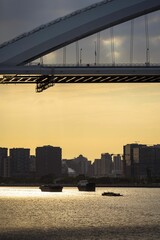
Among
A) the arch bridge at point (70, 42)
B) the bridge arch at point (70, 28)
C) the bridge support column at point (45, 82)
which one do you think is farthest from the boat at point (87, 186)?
the bridge arch at point (70, 28)

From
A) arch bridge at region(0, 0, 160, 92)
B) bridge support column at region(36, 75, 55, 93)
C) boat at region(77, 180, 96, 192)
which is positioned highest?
arch bridge at region(0, 0, 160, 92)

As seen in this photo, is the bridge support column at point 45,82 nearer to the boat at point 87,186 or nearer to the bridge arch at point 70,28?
the bridge arch at point 70,28

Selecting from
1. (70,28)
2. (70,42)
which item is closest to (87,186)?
(70,42)

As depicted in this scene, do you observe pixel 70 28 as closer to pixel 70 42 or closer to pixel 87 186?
pixel 70 42

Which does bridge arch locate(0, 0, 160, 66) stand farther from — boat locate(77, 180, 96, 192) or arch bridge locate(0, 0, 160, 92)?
boat locate(77, 180, 96, 192)

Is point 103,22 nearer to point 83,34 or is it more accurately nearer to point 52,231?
point 83,34

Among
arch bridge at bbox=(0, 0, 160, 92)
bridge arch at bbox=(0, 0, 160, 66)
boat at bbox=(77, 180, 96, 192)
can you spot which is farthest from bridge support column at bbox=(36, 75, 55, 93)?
boat at bbox=(77, 180, 96, 192)

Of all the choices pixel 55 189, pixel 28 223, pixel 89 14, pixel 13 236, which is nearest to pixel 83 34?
pixel 89 14

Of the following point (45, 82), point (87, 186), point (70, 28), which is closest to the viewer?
point (70, 28)
